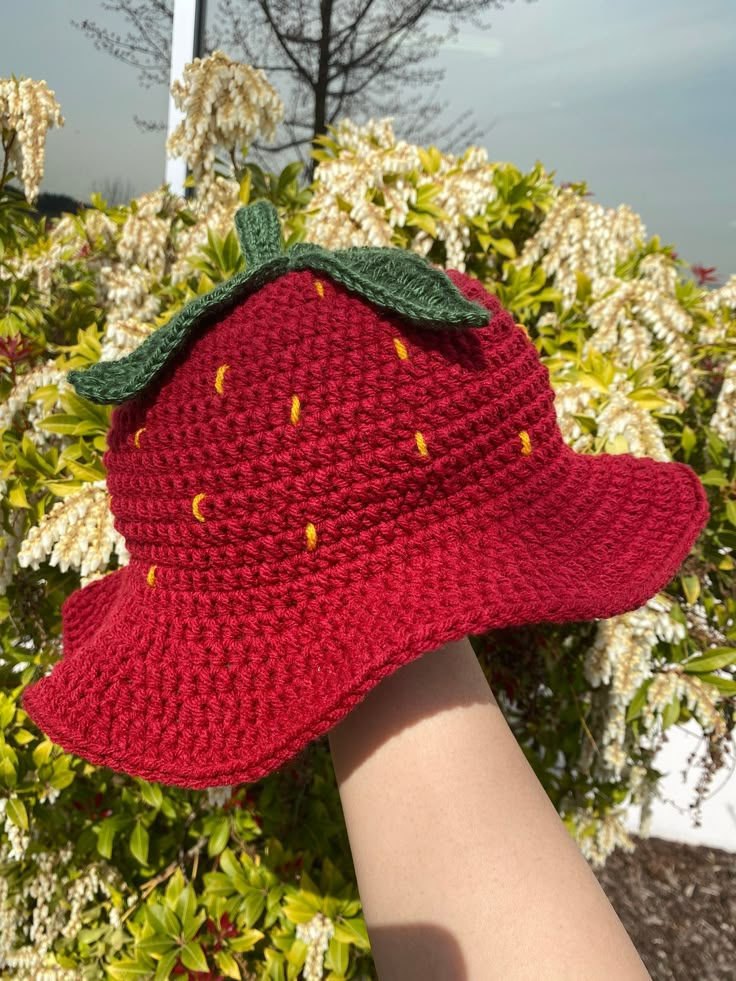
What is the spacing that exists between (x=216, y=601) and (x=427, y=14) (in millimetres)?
4171

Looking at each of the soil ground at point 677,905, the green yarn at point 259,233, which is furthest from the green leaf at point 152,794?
the soil ground at point 677,905

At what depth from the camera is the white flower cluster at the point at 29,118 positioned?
1346 millimetres

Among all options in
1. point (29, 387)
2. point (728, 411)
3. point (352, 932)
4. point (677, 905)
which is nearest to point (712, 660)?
point (728, 411)

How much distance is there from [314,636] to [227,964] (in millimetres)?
1143

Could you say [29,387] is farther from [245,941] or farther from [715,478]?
[715,478]

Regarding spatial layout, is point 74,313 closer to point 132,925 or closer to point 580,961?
point 132,925

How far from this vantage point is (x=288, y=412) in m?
0.66

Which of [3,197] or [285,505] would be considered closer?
[285,505]

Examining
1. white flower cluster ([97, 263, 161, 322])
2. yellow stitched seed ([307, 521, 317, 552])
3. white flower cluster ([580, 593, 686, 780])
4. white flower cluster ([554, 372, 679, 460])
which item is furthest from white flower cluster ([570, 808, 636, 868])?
white flower cluster ([97, 263, 161, 322])

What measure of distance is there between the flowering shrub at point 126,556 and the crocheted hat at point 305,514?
19.6 inches

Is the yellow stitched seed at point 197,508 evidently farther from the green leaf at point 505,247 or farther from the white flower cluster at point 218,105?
the green leaf at point 505,247

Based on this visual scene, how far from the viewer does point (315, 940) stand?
4.48 ft

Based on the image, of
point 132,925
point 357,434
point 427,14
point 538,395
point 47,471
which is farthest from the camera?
point 427,14

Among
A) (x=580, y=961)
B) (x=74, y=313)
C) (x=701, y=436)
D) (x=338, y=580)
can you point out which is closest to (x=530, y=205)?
(x=701, y=436)
